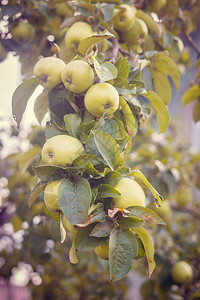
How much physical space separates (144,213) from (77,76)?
0.33 m

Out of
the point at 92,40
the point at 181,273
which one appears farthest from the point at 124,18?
the point at 181,273

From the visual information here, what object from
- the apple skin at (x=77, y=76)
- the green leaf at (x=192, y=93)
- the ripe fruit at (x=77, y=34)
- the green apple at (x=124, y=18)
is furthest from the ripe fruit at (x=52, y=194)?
the green leaf at (x=192, y=93)

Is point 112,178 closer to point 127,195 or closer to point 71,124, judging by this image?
point 127,195

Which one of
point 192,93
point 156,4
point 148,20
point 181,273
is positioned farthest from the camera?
point 181,273

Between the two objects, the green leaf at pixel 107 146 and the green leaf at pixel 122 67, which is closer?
the green leaf at pixel 107 146

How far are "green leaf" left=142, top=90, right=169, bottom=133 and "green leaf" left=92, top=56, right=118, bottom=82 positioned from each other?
18 cm

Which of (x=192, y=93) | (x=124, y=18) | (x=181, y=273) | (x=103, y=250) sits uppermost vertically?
(x=124, y=18)

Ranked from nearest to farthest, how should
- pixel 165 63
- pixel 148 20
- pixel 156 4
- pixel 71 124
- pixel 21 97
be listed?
pixel 71 124
pixel 21 97
pixel 165 63
pixel 148 20
pixel 156 4

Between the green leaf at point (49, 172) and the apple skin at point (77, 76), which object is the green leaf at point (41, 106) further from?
the green leaf at point (49, 172)

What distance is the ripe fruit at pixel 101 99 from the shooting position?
0.69 m

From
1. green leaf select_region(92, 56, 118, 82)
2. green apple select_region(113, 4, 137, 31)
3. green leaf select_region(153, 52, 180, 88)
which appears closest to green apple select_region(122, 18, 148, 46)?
green apple select_region(113, 4, 137, 31)

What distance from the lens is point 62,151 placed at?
0.66 meters

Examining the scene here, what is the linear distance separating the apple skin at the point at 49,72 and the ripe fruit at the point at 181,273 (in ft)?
4.19

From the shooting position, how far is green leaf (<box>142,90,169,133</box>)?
0.88 meters
